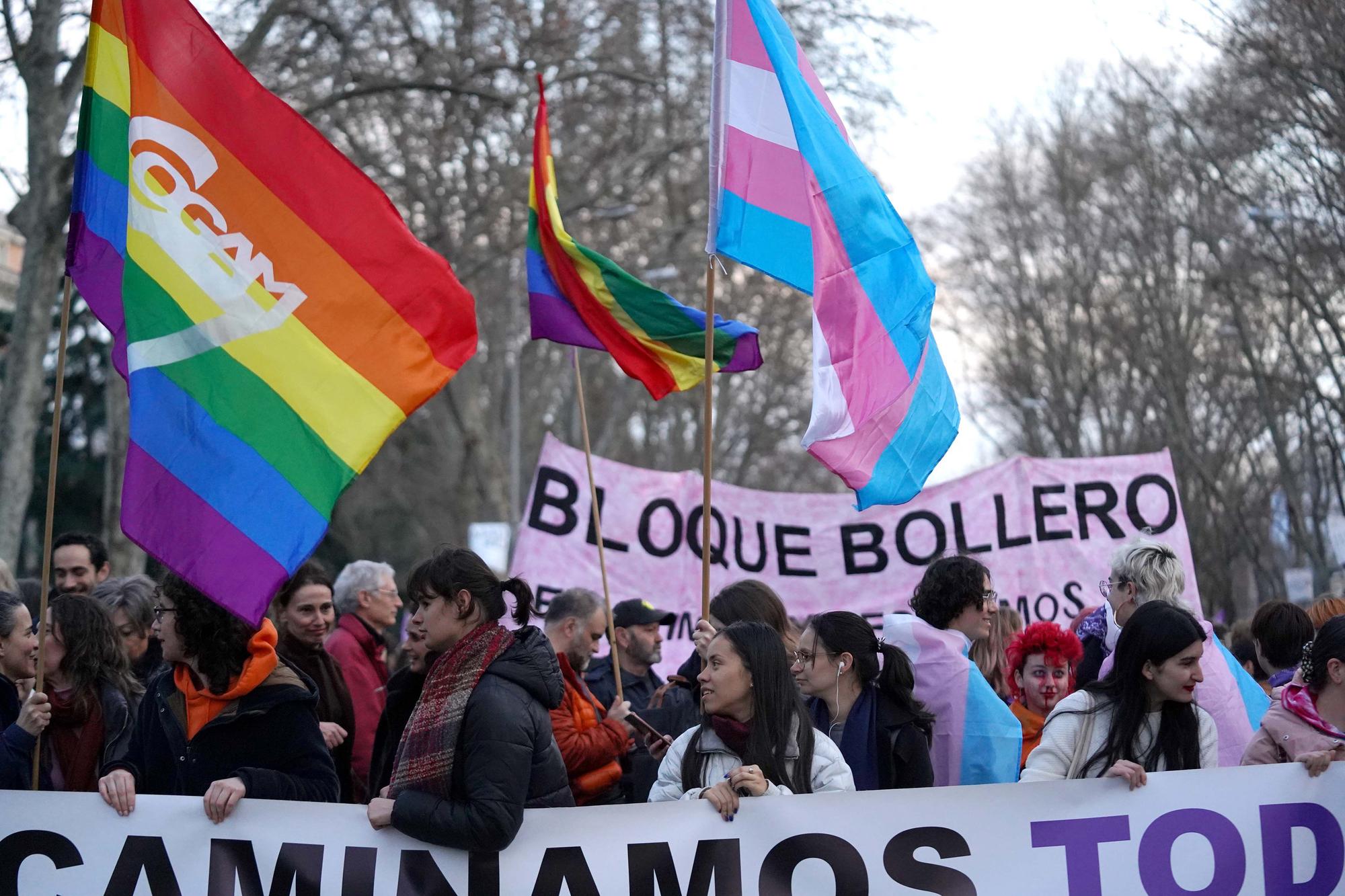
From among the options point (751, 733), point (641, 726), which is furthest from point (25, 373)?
point (751, 733)

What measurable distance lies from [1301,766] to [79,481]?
24.5 metres

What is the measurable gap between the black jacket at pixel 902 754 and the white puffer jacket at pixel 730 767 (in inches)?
11.6

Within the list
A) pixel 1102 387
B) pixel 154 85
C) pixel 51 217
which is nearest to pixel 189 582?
pixel 154 85

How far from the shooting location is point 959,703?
5.15 m

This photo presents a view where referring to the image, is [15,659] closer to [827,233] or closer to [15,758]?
[15,758]

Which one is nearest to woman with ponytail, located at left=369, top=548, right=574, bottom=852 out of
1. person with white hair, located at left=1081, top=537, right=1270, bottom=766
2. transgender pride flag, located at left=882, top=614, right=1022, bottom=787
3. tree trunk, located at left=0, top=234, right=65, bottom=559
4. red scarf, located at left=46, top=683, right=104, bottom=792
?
red scarf, located at left=46, top=683, right=104, bottom=792

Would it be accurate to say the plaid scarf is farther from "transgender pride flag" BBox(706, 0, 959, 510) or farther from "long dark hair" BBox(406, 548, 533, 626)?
"transgender pride flag" BBox(706, 0, 959, 510)

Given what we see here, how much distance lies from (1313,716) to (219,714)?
305cm

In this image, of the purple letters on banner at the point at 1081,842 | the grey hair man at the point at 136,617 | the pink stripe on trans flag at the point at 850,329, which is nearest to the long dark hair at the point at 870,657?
the purple letters on banner at the point at 1081,842

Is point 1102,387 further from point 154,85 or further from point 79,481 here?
point 154,85

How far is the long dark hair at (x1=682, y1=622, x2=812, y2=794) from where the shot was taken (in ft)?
14.4

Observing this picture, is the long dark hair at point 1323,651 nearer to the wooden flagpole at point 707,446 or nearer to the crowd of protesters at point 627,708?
the crowd of protesters at point 627,708

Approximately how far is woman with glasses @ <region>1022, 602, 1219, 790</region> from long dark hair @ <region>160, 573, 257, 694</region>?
7.35ft

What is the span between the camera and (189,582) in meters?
4.23
